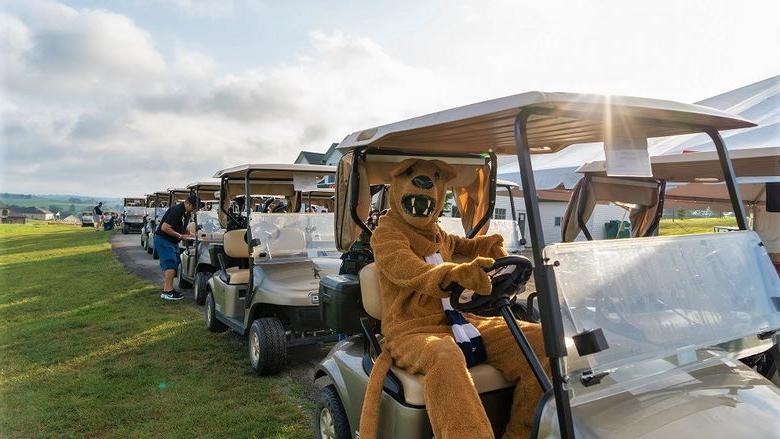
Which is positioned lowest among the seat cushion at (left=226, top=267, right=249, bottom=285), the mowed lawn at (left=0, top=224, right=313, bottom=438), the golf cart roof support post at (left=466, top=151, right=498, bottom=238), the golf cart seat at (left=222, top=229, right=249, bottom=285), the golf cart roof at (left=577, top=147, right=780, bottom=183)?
the mowed lawn at (left=0, top=224, right=313, bottom=438)

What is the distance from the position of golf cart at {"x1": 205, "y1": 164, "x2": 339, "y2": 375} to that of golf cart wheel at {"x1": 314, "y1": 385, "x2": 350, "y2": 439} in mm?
1645

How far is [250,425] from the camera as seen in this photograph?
3469 mm

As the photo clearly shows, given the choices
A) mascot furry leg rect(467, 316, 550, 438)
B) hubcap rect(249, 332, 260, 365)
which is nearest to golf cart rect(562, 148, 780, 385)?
mascot furry leg rect(467, 316, 550, 438)

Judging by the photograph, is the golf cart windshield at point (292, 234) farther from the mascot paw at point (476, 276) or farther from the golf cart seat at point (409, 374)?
the mascot paw at point (476, 276)

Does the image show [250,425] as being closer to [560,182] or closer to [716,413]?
[716,413]

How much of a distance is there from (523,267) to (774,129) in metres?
4.74

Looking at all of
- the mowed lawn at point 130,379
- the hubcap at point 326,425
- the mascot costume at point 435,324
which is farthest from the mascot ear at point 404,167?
the mowed lawn at point 130,379

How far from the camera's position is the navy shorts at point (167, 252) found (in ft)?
25.9

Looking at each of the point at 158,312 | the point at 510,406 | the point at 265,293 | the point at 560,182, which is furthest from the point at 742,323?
the point at 158,312

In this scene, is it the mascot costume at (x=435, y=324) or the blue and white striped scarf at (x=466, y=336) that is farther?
the blue and white striped scarf at (x=466, y=336)

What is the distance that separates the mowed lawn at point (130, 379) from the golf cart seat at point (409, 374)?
1451mm

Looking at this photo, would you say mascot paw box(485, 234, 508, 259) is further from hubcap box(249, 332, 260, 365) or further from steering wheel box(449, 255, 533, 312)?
hubcap box(249, 332, 260, 365)

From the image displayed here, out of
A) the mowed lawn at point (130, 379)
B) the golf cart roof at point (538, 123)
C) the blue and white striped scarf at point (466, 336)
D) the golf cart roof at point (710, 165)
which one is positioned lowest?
the mowed lawn at point (130, 379)

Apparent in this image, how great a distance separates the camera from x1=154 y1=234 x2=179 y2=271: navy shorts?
311 inches
